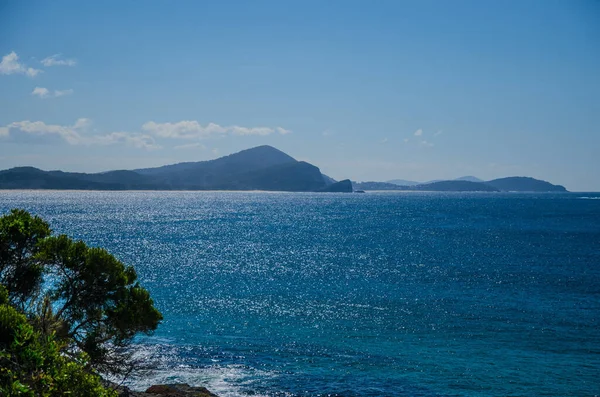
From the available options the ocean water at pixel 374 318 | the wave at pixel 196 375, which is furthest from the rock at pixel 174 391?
the ocean water at pixel 374 318

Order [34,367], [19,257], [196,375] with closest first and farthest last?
[34,367], [19,257], [196,375]

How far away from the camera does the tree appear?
20.4 m

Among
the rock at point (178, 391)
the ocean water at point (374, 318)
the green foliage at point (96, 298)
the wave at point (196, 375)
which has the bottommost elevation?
the wave at point (196, 375)

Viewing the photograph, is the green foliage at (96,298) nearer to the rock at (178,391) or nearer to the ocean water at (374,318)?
the rock at (178,391)

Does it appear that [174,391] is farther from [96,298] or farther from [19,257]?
[19,257]

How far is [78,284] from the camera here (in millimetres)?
21844

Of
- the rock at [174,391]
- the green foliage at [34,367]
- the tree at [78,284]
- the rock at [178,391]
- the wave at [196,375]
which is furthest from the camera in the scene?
the wave at [196,375]

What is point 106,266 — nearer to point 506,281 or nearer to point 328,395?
point 328,395

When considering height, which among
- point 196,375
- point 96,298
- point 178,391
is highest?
point 96,298

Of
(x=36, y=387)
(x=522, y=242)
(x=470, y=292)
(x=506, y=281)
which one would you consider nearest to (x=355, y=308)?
(x=470, y=292)

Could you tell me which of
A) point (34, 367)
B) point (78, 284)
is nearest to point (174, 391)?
point (78, 284)

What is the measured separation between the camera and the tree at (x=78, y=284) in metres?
20.4

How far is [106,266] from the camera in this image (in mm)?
21688

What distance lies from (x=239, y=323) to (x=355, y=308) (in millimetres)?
14401
